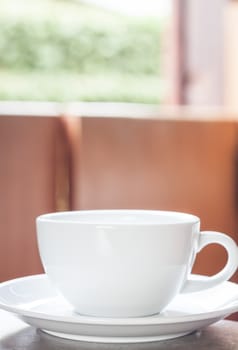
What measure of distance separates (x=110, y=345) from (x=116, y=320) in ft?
0.07

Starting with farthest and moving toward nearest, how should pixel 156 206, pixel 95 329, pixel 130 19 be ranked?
1. pixel 130 19
2. pixel 156 206
3. pixel 95 329

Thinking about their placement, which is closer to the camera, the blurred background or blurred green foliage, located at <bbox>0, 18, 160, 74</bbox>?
the blurred background

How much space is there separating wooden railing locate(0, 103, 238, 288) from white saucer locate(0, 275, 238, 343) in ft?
3.08

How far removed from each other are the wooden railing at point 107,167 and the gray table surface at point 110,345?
0.96 metres

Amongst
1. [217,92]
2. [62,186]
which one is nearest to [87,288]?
[62,186]

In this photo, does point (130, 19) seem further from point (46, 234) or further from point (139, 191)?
point (46, 234)

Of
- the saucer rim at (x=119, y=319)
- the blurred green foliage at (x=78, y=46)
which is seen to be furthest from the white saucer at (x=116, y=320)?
the blurred green foliage at (x=78, y=46)

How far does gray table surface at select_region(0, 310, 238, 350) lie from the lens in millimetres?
A: 523

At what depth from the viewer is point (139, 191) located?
1.70 meters

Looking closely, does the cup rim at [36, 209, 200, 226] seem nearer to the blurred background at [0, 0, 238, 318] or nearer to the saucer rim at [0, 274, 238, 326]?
the saucer rim at [0, 274, 238, 326]

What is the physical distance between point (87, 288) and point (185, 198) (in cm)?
124

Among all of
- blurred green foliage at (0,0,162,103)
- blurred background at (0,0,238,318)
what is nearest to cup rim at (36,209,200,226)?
blurred background at (0,0,238,318)

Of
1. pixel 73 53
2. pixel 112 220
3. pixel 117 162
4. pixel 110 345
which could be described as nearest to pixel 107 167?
pixel 117 162

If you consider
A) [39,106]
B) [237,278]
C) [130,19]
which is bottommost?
[237,278]
